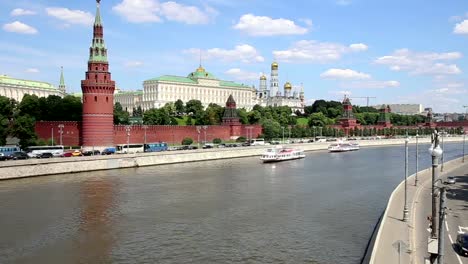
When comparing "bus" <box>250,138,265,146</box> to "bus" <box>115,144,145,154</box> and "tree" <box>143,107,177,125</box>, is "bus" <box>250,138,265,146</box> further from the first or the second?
"bus" <box>115,144,145,154</box>

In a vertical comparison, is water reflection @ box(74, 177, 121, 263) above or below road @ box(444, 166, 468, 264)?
below

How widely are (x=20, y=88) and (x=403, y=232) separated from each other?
12959 centimetres

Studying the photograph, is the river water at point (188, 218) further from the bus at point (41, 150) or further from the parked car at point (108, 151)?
the parked car at point (108, 151)

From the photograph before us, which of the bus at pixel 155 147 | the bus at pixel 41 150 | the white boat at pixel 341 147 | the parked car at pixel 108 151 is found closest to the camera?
the bus at pixel 41 150

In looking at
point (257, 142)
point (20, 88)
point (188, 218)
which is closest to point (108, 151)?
point (188, 218)

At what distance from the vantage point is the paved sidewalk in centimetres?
1587

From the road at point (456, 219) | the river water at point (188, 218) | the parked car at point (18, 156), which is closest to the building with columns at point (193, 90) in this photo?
the parked car at point (18, 156)

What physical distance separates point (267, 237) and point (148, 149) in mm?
44158

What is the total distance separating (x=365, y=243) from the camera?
21.1 metres

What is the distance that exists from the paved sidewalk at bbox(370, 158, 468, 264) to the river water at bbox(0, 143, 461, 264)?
144cm

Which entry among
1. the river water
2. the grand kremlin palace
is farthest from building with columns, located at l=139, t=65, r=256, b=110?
the river water

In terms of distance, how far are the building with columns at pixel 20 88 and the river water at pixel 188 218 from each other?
94874 mm

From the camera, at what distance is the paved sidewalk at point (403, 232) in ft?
52.1

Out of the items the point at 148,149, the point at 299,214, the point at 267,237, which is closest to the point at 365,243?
the point at 267,237
